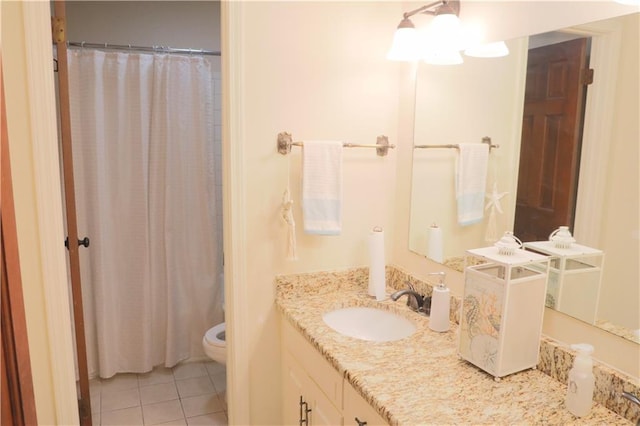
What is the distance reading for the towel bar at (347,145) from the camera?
1810 mm

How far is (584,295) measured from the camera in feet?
4.09

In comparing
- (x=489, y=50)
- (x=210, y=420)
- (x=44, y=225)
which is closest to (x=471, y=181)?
(x=489, y=50)

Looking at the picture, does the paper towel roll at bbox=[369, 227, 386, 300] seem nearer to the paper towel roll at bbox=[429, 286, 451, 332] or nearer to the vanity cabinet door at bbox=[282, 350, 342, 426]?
the paper towel roll at bbox=[429, 286, 451, 332]

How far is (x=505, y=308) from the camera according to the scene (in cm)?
123

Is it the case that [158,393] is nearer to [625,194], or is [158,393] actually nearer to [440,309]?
[440,309]

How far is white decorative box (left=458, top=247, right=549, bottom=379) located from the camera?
1246 mm

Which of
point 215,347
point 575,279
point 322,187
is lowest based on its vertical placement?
point 215,347

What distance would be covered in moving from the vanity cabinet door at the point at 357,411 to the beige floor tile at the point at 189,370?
175 cm

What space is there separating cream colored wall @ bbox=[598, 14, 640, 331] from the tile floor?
1.99 meters

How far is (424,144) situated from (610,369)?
1.03m

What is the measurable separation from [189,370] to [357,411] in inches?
75.1

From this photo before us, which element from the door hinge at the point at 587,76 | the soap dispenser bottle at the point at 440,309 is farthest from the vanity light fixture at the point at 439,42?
the soap dispenser bottle at the point at 440,309

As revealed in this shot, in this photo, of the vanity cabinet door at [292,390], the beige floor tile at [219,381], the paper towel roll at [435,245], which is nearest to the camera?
the vanity cabinet door at [292,390]

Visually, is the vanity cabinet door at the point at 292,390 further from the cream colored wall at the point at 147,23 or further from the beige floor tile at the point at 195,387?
the cream colored wall at the point at 147,23
